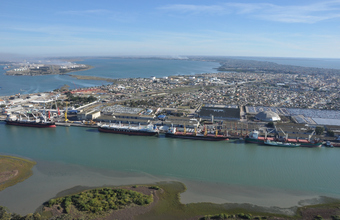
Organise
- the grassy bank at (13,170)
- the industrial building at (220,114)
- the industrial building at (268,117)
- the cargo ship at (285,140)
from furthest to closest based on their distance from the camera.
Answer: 1. the industrial building at (220,114)
2. the industrial building at (268,117)
3. the cargo ship at (285,140)
4. the grassy bank at (13,170)

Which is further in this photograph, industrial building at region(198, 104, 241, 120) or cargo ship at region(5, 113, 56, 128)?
industrial building at region(198, 104, 241, 120)

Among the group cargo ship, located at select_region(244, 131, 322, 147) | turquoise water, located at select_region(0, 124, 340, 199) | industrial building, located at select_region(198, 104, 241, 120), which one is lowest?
turquoise water, located at select_region(0, 124, 340, 199)

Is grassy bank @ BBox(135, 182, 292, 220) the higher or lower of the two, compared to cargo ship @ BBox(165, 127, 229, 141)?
lower

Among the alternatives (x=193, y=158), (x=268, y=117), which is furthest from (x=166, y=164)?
(x=268, y=117)

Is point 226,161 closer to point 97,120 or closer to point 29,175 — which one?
point 29,175

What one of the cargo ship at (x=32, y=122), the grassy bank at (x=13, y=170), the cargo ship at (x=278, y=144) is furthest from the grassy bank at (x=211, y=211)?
the cargo ship at (x=32, y=122)

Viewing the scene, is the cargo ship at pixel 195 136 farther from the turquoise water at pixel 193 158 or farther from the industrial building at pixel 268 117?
the industrial building at pixel 268 117

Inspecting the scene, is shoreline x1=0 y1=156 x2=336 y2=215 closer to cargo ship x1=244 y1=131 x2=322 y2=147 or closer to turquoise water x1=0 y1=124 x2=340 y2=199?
turquoise water x1=0 y1=124 x2=340 y2=199

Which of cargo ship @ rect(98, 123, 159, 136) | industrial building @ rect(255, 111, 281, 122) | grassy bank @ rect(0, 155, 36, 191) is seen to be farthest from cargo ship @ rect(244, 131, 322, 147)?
grassy bank @ rect(0, 155, 36, 191)
